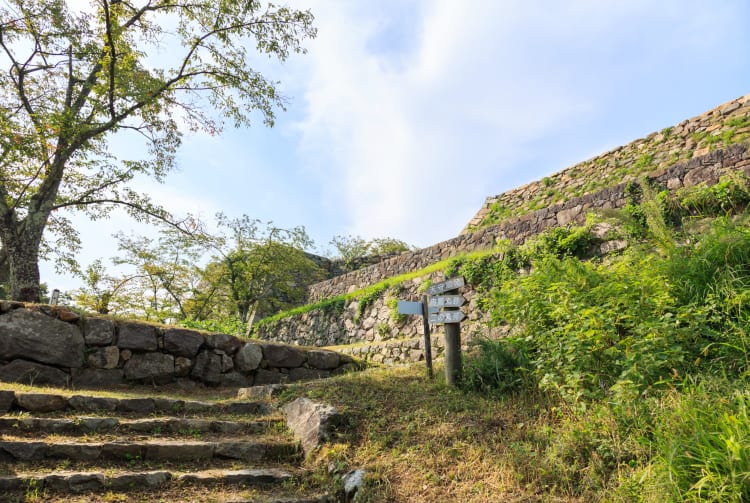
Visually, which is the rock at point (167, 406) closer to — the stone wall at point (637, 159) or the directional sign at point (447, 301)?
the directional sign at point (447, 301)

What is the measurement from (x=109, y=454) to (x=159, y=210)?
7.44m

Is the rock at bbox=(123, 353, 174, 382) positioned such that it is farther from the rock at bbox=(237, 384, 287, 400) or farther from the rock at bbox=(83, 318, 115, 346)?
the rock at bbox=(237, 384, 287, 400)

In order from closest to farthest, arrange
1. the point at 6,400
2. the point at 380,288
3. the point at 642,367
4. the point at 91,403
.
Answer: the point at 642,367
the point at 6,400
the point at 91,403
the point at 380,288

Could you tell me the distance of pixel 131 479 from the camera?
3.39 meters

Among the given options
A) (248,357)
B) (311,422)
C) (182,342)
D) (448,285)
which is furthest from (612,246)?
(182,342)

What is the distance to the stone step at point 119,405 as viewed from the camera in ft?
14.0

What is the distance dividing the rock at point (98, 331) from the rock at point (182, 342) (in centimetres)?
78

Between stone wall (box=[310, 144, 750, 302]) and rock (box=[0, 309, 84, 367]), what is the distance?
312 inches

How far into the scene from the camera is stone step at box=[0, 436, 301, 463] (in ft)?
11.5

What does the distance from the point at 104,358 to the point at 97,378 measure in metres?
0.29

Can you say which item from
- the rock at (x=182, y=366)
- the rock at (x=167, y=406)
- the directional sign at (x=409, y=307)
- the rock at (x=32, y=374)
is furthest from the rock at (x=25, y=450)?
the directional sign at (x=409, y=307)

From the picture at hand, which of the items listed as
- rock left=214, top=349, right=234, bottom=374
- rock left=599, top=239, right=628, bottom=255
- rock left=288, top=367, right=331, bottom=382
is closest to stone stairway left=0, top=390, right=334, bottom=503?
rock left=214, top=349, right=234, bottom=374

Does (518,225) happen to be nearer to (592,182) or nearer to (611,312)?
(592,182)

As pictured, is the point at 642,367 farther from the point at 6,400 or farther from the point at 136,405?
the point at 6,400
